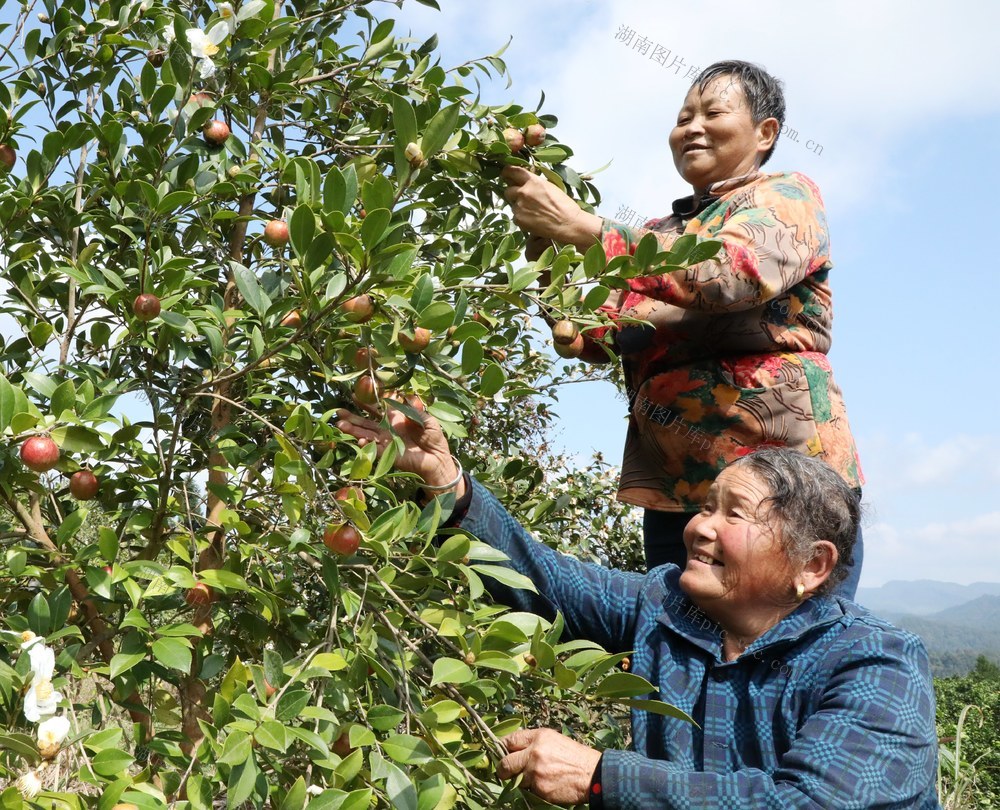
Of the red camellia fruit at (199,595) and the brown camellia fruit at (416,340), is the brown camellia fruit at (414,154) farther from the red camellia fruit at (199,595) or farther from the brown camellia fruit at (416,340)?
the red camellia fruit at (199,595)

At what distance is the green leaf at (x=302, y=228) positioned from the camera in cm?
118

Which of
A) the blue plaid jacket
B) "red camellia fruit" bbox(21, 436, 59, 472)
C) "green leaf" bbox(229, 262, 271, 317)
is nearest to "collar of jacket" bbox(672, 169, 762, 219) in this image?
the blue plaid jacket

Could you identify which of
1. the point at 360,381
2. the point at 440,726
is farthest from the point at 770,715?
the point at 360,381

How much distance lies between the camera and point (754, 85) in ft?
6.33

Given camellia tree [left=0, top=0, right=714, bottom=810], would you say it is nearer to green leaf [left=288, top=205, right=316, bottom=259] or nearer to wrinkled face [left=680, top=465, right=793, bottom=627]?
green leaf [left=288, top=205, right=316, bottom=259]

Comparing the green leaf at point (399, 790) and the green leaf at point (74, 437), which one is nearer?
the green leaf at point (399, 790)

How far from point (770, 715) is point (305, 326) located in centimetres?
94

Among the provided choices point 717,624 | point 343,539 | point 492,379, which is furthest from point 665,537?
point 343,539

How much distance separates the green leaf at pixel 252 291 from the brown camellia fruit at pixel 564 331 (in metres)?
0.44

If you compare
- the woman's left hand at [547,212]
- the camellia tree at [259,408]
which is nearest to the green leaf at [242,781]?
the camellia tree at [259,408]

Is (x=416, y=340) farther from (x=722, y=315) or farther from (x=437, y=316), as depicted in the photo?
(x=722, y=315)

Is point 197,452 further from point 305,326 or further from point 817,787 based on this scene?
point 817,787

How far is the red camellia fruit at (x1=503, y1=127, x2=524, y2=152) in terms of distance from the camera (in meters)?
1.70

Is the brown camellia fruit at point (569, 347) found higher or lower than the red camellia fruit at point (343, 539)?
higher
